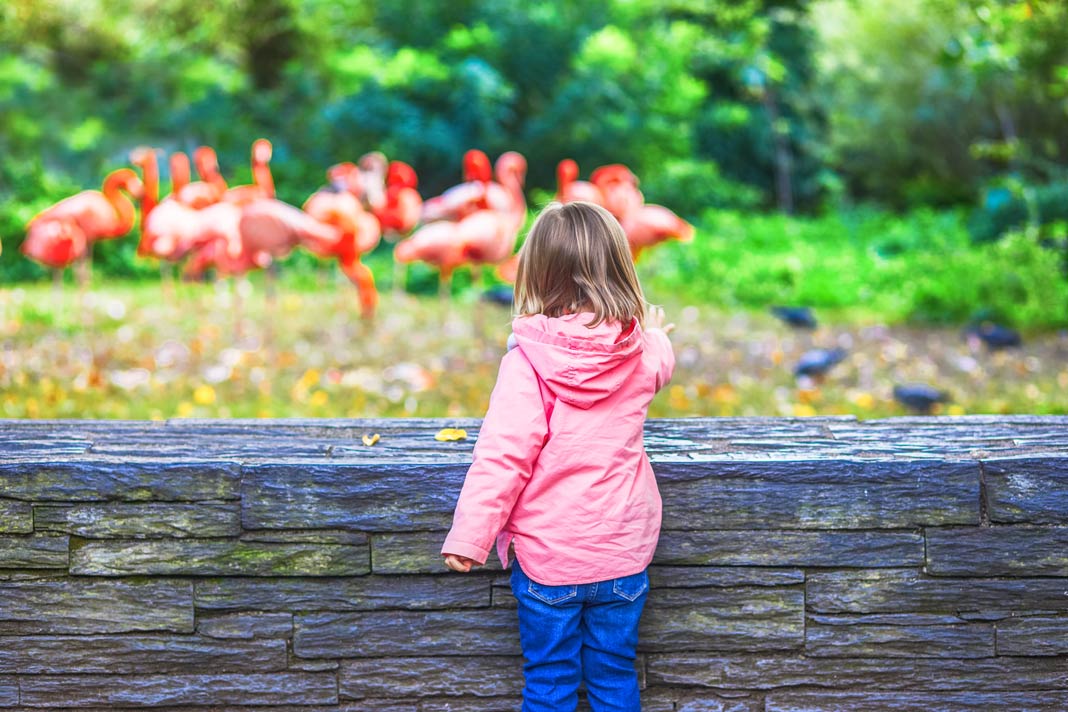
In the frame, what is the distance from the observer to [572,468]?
2133 millimetres

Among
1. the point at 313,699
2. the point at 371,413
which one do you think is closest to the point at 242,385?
the point at 371,413

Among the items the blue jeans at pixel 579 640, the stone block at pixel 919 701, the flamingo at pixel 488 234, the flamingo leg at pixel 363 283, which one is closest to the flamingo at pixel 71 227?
the flamingo leg at pixel 363 283

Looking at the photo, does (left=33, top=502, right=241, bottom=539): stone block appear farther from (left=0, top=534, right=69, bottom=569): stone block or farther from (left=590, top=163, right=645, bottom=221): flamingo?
(left=590, top=163, right=645, bottom=221): flamingo

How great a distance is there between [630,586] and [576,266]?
2.18ft

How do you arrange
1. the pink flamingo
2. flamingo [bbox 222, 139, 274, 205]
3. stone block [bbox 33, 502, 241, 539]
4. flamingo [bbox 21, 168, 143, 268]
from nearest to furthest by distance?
stone block [bbox 33, 502, 241, 539], flamingo [bbox 21, 168, 143, 268], flamingo [bbox 222, 139, 274, 205], the pink flamingo

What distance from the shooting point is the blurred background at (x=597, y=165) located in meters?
5.62

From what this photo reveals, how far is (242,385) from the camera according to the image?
543cm

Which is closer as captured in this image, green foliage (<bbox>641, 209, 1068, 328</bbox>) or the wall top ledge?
the wall top ledge

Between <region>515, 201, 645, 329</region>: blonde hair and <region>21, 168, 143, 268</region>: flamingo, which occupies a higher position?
<region>515, 201, 645, 329</region>: blonde hair

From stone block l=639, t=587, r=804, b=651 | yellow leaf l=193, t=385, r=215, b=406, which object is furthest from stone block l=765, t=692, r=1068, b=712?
yellow leaf l=193, t=385, r=215, b=406

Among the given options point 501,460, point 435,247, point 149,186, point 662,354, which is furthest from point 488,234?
point 501,460

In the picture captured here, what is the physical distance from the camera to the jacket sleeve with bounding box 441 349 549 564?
2031mm

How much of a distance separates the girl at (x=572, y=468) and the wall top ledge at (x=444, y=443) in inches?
8.3

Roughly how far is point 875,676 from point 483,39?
996 cm
